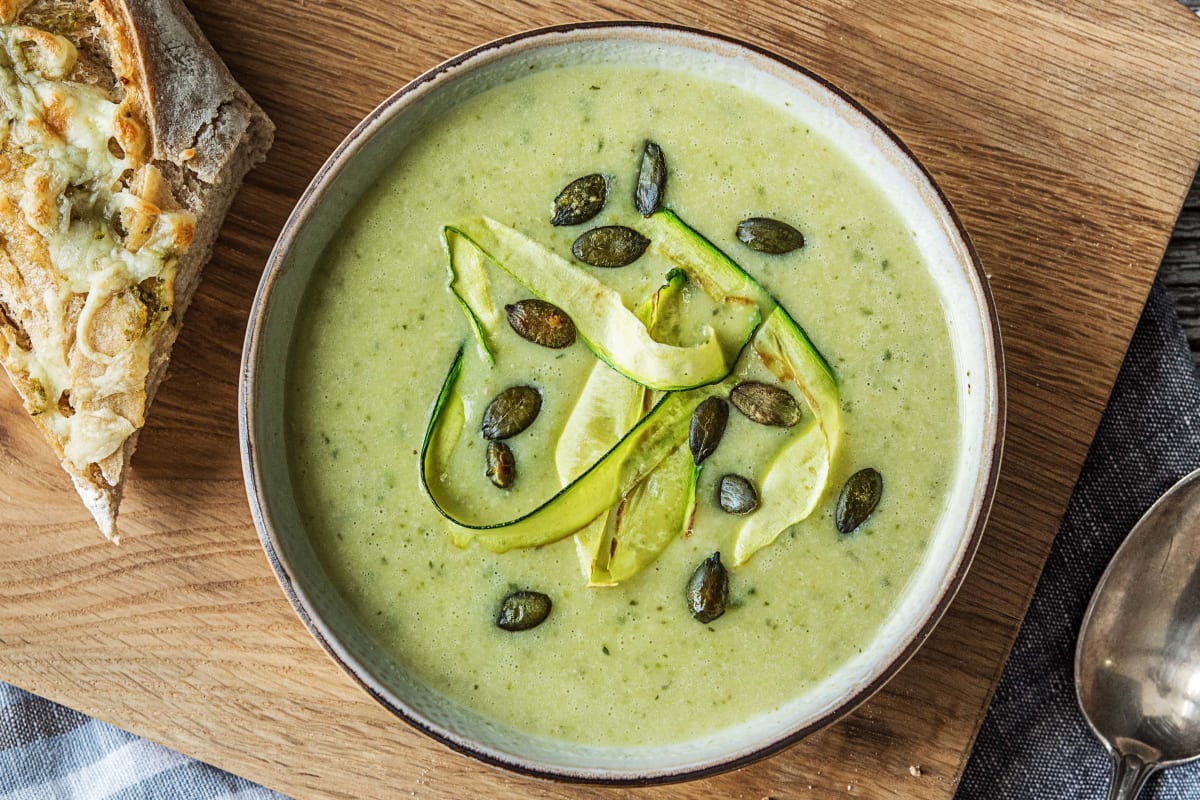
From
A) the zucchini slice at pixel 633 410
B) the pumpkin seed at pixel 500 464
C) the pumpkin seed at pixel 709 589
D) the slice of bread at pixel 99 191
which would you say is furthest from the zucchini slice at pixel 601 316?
the slice of bread at pixel 99 191

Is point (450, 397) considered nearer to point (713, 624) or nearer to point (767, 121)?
point (713, 624)

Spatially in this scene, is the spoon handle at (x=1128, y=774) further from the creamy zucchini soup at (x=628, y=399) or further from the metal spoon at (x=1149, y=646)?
the creamy zucchini soup at (x=628, y=399)

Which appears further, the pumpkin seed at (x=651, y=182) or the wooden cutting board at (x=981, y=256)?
the wooden cutting board at (x=981, y=256)

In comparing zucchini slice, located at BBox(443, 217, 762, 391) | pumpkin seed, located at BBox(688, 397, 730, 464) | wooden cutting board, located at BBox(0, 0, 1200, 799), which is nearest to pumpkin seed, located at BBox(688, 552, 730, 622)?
pumpkin seed, located at BBox(688, 397, 730, 464)

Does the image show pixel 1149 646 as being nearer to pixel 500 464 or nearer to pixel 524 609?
pixel 524 609

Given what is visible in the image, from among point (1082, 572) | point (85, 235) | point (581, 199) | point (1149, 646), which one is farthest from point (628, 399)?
point (1149, 646)

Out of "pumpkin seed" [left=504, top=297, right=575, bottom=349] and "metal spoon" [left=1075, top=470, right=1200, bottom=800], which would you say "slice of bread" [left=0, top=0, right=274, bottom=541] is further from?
"metal spoon" [left=1075, top=470, right=1200, bottom=800]
